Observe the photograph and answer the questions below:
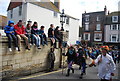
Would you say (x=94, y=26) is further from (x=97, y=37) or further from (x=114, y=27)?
(x=114, y=27)

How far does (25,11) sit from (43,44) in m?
12.8

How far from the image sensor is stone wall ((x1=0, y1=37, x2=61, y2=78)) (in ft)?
20.6

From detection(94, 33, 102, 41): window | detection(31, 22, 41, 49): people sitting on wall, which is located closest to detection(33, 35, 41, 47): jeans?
detection(31, 22, 41, 49): people sitting on wall

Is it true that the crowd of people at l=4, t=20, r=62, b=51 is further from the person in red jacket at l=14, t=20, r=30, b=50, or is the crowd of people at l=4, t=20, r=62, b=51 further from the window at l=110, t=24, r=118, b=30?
the window at l=110, t=24, r=118, b=30

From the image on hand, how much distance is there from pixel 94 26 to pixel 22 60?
122 feet

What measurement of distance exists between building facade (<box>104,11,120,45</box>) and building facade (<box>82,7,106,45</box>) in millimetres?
1682

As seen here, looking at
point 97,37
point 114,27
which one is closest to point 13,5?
point 97,37

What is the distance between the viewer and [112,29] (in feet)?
123

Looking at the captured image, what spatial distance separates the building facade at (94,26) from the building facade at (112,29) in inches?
66.2

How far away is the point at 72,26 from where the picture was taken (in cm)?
3008

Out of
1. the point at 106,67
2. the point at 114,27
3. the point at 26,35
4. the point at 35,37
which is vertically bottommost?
the point at 106,67

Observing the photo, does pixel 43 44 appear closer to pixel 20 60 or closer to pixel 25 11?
pixel 20 60

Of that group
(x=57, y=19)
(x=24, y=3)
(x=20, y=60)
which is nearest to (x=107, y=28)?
(x=57, y=19)

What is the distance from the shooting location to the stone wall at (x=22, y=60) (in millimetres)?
6270
